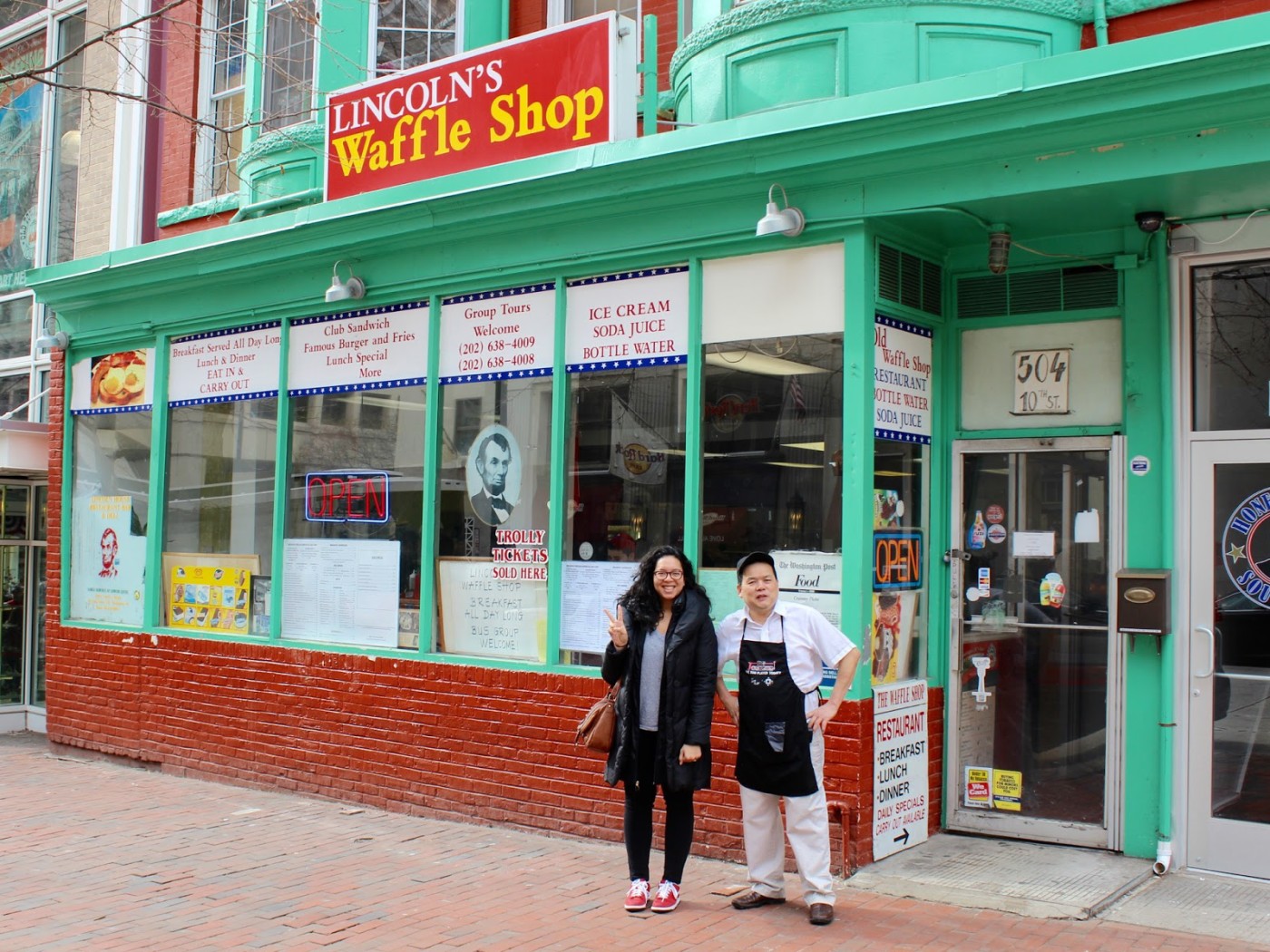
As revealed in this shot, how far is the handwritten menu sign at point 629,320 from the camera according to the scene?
784cm

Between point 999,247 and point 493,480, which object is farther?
point 493,480

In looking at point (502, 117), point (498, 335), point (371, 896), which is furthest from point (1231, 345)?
point (371, 896)

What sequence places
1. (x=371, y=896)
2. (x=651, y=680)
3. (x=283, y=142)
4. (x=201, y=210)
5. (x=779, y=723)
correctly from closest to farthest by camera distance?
(x=779, y=723) → (x=651, y=680) → (x=371, y=896) → (x=283, y=142) → (x=201, y=210)

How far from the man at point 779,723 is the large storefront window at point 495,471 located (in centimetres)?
237

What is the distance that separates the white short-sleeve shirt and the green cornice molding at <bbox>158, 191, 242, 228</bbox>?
748 cm

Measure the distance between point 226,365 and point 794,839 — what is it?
6367 mm

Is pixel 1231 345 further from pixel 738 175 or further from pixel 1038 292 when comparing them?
pixel 738 175

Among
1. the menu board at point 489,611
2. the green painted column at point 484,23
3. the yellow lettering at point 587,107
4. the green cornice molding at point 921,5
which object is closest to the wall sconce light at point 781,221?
the green cornice molding at point 921,5

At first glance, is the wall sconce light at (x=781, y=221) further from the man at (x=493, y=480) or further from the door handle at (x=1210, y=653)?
the door handle at (x=1210, y=653)

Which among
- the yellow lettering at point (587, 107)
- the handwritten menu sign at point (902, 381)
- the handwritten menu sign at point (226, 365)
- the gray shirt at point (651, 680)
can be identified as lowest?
the gray shirt at point (651, 680)

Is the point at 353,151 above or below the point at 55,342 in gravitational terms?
above

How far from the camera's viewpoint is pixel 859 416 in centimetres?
700

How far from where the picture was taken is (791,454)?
7.39 metres

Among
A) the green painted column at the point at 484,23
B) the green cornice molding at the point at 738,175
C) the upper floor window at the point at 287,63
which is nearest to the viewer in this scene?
the green cornice molding at the point at 738,175
